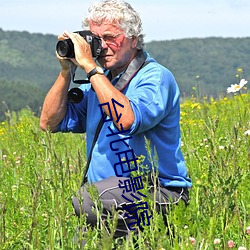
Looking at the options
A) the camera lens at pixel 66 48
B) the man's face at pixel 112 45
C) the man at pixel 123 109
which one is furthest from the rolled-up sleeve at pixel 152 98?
the camera lens at pixel 66 48

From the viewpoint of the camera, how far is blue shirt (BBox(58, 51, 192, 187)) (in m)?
3.23

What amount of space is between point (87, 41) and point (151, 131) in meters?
0.56

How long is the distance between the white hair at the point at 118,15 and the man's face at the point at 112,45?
3 cm

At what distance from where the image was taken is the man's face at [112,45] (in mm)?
3453

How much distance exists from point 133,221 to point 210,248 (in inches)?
36.2

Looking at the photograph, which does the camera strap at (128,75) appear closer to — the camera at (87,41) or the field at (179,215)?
the camera at (87,41)

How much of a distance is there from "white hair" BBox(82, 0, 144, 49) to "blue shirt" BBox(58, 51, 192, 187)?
0.69 ft

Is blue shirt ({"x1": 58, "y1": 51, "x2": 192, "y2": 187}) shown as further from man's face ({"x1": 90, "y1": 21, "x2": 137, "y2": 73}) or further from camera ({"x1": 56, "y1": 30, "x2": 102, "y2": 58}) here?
camera ({"x1": 56, "y1": 30, "x2": 102, "y2": 58})

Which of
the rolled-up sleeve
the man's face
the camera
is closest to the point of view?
the rolled-up sleeve

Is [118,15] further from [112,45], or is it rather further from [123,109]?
[123,109]

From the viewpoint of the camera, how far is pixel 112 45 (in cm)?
346

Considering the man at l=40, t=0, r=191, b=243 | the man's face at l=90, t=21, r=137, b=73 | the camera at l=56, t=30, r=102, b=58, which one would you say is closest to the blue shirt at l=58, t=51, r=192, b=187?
the man at l=40, t=0, r=191, b=243

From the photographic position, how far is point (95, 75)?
3.22m

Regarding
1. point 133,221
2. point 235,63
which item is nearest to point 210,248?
point 133,221
